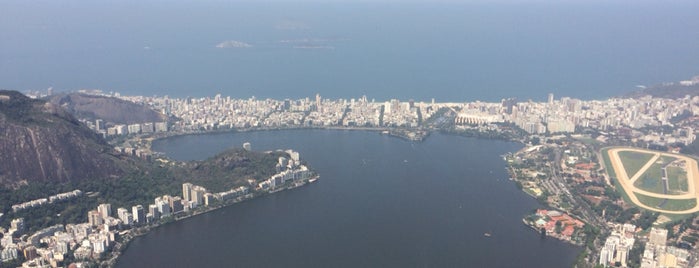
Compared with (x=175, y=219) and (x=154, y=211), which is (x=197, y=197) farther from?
(x=154, y=211)

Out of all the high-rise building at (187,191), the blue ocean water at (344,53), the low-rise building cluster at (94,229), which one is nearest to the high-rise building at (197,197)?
the low-rise building cluster at (94,229)

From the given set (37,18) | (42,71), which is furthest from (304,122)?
(37,18)

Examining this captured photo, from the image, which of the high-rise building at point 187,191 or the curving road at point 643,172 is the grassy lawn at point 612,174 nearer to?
the curving road at point 643,172

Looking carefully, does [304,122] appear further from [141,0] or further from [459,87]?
[141,0]

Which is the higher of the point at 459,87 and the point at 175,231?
the point at 459,87

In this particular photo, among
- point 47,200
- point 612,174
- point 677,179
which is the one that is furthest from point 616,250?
point 47,200

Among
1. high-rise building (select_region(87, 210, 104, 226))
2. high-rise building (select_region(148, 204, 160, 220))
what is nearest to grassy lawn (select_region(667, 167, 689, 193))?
high-rise building (select_region(148, 204, 160, 220))
